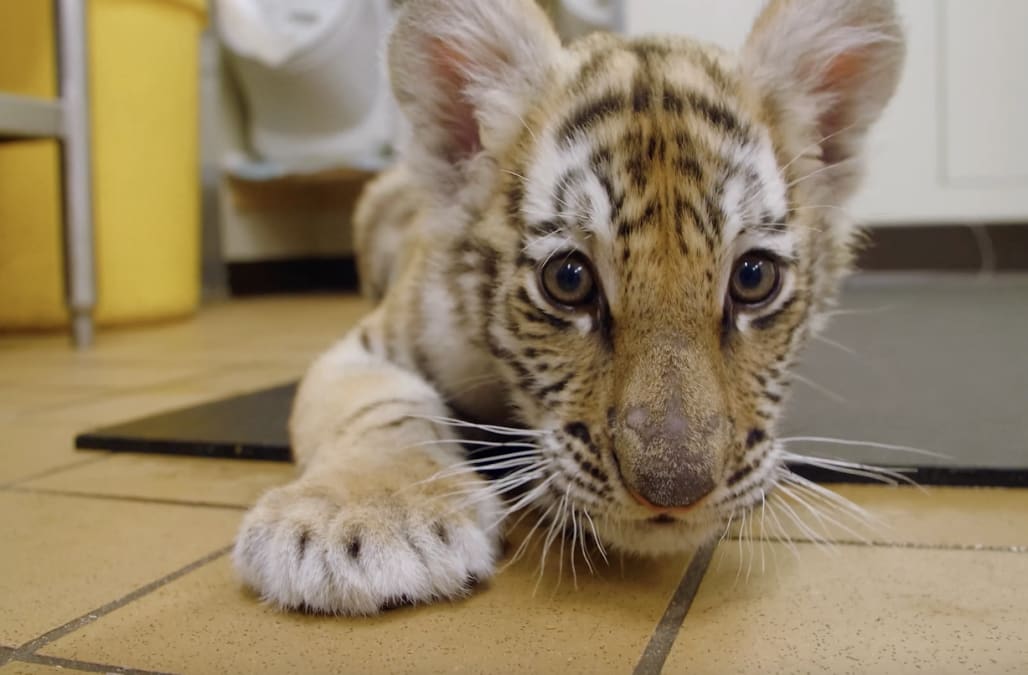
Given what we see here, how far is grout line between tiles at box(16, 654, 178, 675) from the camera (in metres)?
0.78

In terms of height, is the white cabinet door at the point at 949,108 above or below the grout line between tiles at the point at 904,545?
above

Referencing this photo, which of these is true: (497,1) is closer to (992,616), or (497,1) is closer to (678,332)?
(678,332)

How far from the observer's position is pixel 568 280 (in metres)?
0.98

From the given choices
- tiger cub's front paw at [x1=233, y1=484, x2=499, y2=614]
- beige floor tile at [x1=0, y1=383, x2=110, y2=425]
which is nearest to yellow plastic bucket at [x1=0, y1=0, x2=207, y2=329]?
beige floor tile at [x1=0, y1=383, x2=110, y2=425]

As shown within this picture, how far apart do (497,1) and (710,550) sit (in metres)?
0.69

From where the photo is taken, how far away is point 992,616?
2.73 ft

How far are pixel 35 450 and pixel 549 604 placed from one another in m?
1.12

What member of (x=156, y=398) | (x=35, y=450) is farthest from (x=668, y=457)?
(x=156, y=398)

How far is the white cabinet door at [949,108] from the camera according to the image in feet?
12.0

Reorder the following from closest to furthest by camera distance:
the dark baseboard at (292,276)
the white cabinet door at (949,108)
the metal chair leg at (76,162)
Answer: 1. the metal chair leg at (76,162)
2. the white cabinet door at (949,108)
3. the dark baseboard at (292,276)

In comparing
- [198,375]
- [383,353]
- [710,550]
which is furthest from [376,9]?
[710,550]

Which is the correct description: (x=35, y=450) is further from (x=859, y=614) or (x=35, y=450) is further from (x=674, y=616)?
(x=859, y=614)

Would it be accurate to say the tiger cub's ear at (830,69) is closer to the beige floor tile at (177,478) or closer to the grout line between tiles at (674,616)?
the grout line between tiles at (674,616)

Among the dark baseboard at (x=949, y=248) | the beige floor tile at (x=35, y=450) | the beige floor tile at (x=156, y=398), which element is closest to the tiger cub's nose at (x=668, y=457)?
the beige floor tile at (x=35, y=450)
